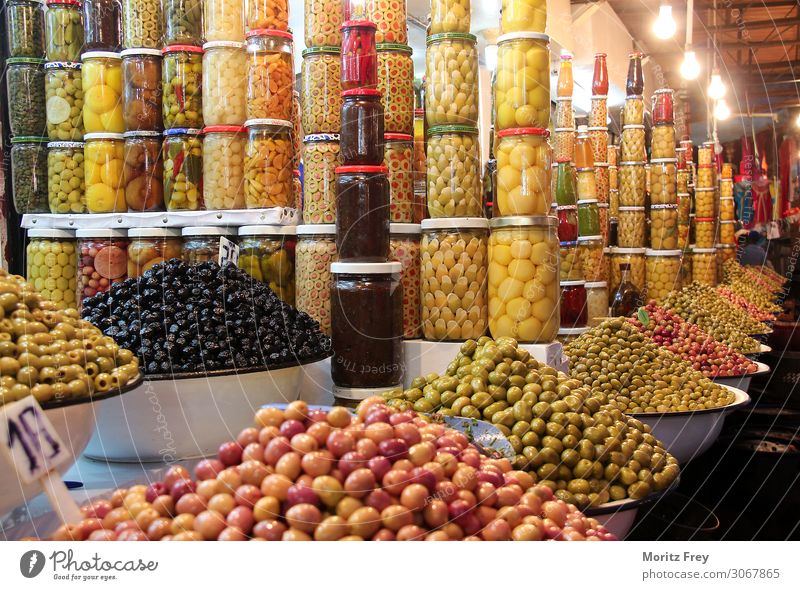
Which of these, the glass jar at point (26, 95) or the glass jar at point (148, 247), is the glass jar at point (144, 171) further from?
the glass jar at point (26, 95)

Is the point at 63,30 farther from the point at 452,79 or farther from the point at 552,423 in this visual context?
the point at 552,423

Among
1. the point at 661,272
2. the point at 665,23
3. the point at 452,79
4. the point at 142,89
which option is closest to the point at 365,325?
the point at 452,79

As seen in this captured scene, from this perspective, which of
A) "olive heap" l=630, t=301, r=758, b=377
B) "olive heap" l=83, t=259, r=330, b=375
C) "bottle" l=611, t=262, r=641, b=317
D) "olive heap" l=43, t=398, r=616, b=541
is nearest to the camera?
"olive heap" l=43, t=398, r=616, b=541

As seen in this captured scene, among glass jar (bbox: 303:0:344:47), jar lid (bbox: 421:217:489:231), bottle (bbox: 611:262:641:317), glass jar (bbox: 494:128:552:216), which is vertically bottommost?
bottle (bbox: 611:262:641:317)

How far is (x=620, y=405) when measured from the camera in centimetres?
175

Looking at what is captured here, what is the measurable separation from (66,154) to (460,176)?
3.15 feet

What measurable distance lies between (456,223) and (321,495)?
3.16ft

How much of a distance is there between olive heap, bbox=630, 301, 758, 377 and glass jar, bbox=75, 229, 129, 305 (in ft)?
5.47

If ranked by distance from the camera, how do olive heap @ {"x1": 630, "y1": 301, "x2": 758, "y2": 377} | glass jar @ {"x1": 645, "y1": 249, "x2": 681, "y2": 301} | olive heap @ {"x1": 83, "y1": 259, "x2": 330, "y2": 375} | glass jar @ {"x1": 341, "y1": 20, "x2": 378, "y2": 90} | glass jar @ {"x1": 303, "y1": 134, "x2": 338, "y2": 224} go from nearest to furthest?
olive heap @ {"x1": 83, "y1": 259, "x2": 330, "y2": 375} < glass jar @ {"x1": 341, "y1": 20, "x2": 378, "y2": 90} < glass jar @ {"x1": 303, "y1": 134, "x2": 338, "y2": 224} < olive heap @ {"x1": 630, "y1": 301, "x2": 758, "y2": 377} < glass jar @ {"x1": 645, "y1": 249, "x2": 681, "y2": 301}

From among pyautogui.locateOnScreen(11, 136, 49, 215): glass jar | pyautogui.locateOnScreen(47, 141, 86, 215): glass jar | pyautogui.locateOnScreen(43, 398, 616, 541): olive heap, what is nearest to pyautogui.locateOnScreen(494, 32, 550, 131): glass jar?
pyautogui.locateOnScreen(43, 398, 616, 541): olive heap

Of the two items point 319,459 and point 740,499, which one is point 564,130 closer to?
point 740,499

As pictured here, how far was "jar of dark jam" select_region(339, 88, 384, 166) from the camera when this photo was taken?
4.64 ft

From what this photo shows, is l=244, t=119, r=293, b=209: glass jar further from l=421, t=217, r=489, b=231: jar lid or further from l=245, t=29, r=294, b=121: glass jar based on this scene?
l=421, t=217, r=489, b=231: jar lid

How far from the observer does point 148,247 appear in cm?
174
